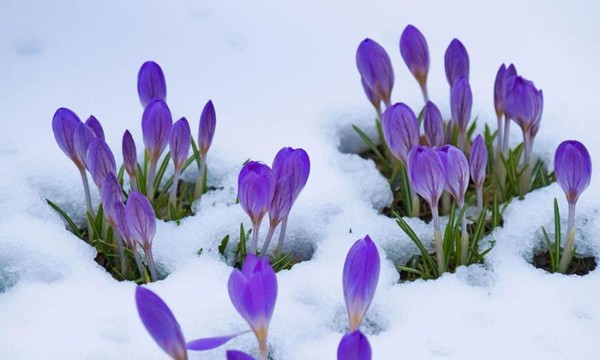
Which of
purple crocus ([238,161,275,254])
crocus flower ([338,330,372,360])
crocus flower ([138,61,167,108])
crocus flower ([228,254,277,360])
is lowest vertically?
crocus flower ([338,330,372,360])

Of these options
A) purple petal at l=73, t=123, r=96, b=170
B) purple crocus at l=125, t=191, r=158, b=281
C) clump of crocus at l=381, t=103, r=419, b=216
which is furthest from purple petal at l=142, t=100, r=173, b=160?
clump of crocus at l=381, t=103, r=419, b=216

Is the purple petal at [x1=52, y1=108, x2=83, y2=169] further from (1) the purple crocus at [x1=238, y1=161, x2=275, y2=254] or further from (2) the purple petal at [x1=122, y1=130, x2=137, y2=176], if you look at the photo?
(1) the purple crocus at [x1=238, y1=161, x2=275, y2=254]

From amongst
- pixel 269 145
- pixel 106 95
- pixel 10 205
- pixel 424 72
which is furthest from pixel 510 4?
pixel 10 205

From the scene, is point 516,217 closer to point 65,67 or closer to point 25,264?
point 25,264

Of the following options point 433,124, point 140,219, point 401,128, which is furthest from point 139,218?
point 433,124

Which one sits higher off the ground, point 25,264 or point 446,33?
point 446,33
